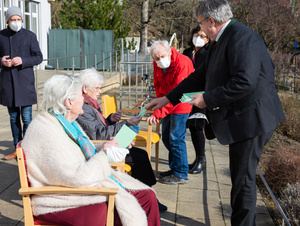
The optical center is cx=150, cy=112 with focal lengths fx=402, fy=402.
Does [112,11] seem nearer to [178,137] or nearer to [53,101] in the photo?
[178,137]

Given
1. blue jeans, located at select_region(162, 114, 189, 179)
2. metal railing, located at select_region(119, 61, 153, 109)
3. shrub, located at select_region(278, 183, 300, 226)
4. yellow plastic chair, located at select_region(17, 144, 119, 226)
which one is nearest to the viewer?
yellow plastic chair, located at select_region(17, 144, 119, 226)

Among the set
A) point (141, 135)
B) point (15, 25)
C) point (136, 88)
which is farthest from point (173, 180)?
point (136, 88)

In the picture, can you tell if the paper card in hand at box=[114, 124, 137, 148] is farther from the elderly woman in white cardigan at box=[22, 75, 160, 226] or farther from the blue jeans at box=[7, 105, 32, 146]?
the blue jeans at box=[7, 105, 32, 146]

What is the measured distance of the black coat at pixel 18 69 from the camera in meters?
5.19

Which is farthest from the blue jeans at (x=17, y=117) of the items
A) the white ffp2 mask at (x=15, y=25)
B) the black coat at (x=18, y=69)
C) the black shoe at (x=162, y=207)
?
the black shoe at (x=162, y=207)

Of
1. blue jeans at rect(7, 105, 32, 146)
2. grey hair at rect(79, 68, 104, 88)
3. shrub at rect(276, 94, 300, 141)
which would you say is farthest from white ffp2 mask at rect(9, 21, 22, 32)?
shrub at rect(276, 94, 300, 141)

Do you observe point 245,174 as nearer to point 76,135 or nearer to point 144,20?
point 76,135

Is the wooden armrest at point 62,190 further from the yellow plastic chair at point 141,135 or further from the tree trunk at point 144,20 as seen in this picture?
the tree trunk at point 144,20

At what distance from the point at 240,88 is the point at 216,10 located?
22.5 inches

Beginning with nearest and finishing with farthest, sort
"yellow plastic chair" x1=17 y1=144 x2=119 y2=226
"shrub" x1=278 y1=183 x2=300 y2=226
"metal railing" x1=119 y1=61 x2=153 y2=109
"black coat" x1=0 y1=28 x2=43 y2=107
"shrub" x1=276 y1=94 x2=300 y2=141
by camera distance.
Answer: "yellow plastic chair" x1=17 y1=144 x2=119 y2=226, "shrub" x1=278 y1=183 x2=300 y2=226, "black coat" x1=0 y1=28 x2=43 y2=107, "shrub" x1=276 y1=94 x2=300 y2=141, "metal railing" x1=119 y1=61 x2=153 y2=109

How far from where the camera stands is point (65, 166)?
2.37 metres

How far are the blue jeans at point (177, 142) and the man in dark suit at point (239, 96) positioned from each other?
1.60 m

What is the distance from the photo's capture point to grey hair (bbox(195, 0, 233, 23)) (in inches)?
108

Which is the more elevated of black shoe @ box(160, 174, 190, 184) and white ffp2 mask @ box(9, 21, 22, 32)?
white ffp2 mask @ box(9, 21, 22, 32)
